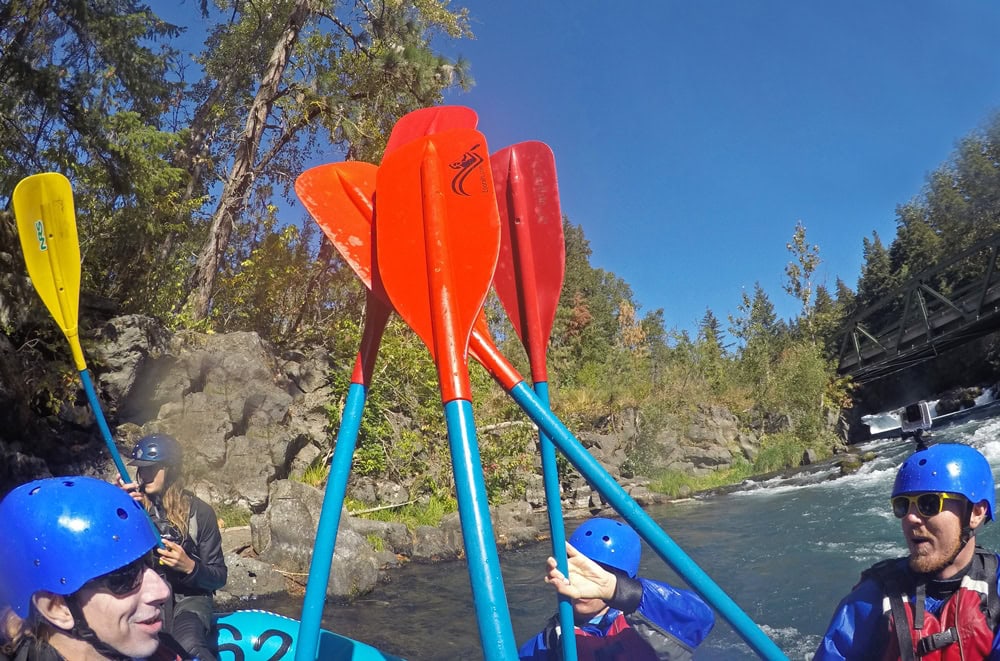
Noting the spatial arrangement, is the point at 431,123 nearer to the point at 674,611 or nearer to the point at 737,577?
the point at 674,611

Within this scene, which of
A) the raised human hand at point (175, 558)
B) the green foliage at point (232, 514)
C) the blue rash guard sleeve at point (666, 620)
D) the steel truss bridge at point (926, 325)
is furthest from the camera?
the steel truss bridge at point (926, 325)

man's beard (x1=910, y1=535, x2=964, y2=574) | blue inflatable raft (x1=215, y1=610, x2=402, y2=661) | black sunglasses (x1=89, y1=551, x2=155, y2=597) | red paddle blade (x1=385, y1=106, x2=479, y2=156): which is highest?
red paddle blade (x1=385, y1=106, x2=479, y2=156)

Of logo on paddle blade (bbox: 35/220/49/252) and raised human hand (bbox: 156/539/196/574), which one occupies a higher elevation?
logo on paddle blade (bbox: 35/220/49/252)

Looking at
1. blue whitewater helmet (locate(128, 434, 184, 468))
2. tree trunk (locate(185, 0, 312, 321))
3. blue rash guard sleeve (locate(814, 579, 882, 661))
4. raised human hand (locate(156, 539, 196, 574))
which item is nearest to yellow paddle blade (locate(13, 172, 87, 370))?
blue whitewater helmet (locate(128, 434, 184, 468))

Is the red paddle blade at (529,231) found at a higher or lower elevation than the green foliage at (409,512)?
higher

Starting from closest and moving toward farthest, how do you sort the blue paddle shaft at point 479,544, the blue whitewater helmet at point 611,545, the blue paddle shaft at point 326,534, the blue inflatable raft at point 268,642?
the blue paddle shaft at point 479,544 → the blue paddle shaft at point 326,534 → the blue whitewater helmet at point 611,545 → the blue inflatable raft at point 268,642

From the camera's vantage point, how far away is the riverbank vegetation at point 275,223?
25.8 ft

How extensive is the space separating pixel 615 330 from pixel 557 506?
3440cm

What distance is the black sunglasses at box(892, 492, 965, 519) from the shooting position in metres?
1.97

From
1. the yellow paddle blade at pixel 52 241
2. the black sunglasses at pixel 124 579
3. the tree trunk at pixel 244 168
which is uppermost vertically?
the tree trunk at pixel 244 168

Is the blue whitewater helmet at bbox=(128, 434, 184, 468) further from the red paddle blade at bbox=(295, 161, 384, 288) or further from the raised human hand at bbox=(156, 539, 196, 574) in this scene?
the red paddle blade at bbox=(295, 161, 384, 288)

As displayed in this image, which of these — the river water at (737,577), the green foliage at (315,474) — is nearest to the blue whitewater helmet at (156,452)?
the river water at (737,577)

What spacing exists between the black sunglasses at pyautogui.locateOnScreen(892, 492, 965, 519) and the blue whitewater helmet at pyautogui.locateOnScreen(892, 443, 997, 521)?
0.01m

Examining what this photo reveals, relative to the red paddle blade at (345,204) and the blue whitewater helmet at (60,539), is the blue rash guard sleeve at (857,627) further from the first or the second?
the blue whitewater helmet at (60,539)
